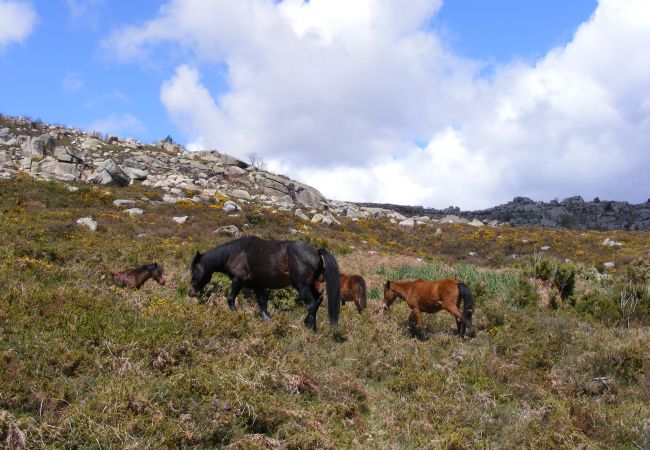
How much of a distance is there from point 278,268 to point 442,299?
2.92 metres


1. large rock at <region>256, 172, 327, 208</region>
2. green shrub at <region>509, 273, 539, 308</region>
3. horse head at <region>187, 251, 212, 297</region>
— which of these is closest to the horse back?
green shrub at <region>509, 273, 539, 308</region>

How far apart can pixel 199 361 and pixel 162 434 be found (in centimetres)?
152

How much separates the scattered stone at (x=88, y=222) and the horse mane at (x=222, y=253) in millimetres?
10120

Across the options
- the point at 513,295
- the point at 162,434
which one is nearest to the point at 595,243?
the point at 513,295

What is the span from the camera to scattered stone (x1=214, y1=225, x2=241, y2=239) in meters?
21.2

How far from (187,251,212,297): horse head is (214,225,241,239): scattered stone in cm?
1087

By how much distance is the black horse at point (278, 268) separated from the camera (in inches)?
344

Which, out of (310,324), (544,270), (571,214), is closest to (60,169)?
(310,324)

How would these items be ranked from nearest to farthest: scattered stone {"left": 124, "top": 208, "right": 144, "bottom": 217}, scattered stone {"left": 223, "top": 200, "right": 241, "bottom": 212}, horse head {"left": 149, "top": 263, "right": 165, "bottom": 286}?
horse head {"left": 149, "top": 263, "right": 165, "bottom": 286} < scattered stone {"left": 124, "top": 208, "right": 144, "bottom": 217} < scattered stone {"left": 223, "top": 200, "right": 241, "bottom": 212}

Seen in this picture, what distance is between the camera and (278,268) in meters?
9.12

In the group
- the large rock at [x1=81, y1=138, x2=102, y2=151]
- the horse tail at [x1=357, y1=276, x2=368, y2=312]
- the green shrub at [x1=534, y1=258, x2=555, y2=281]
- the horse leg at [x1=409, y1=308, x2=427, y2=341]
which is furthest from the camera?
the large rock at [x1=81, y1=138, x2=102, y2=151]

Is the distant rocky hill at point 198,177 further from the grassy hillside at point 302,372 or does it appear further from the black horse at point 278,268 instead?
the grassy hillside at point 302,372

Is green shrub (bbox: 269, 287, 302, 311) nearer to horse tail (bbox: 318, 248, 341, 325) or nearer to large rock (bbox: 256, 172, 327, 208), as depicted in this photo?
horse tail (bbox: 318, 248, 341, 325)

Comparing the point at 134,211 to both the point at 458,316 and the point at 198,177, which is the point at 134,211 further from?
the point at 458,316
